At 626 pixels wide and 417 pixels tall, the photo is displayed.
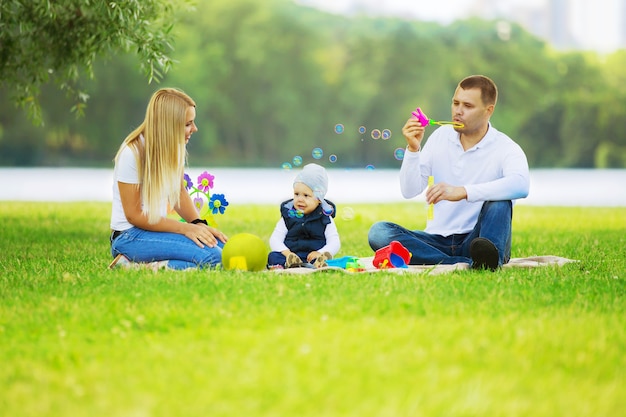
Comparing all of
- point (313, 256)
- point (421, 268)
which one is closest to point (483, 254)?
point (421, 268)

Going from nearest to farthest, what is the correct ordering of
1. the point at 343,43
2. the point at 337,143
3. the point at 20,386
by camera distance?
the point at 20,386, the point at 337,143, the point at 343,43

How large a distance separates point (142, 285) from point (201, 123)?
52649 mm

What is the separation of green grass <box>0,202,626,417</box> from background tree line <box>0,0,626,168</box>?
146 ft

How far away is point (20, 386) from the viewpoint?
150 inches

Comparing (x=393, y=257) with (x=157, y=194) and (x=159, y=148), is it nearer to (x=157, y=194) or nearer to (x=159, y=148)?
(x=157, y=194)

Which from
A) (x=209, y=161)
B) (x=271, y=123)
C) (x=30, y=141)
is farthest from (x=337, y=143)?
(x=30, y=141)

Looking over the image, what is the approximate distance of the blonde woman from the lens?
708 cm

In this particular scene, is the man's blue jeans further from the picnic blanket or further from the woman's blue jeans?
the woman's blue jeans

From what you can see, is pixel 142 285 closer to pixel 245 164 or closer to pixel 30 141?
pixel 30 141

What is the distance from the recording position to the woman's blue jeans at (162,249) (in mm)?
7211

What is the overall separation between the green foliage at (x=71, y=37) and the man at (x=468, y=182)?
12.5 ft

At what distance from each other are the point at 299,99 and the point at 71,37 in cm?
5052

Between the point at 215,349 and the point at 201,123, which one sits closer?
the point at 215,349

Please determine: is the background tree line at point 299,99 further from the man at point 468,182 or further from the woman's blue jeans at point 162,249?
the man at point 468,182
